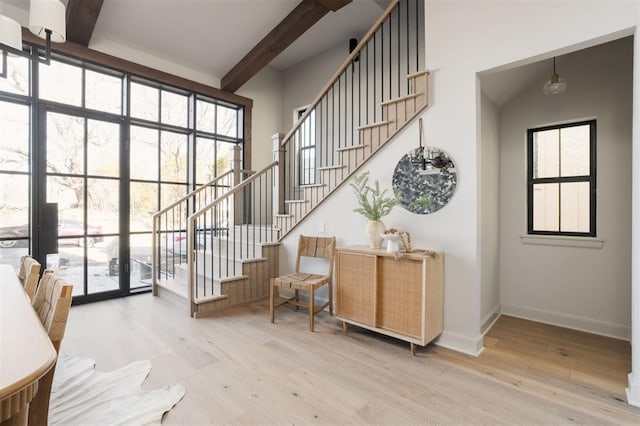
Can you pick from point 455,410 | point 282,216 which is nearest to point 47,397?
point 455,410

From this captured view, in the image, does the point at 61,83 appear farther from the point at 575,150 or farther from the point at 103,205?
the point at 575,150

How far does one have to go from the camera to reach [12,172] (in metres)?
3.51

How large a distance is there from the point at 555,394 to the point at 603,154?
7.60 ft

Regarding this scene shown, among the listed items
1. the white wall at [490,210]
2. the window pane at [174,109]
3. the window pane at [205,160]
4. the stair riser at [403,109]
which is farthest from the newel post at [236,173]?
the white wall at [490,210]

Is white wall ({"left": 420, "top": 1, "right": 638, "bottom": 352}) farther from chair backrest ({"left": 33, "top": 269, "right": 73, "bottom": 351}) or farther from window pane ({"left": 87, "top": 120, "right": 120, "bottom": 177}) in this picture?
window pane ({"left": 87, "top": 120, "right": 120, "bottom": 177})

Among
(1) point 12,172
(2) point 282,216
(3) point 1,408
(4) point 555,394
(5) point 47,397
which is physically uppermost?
(1) point 12,172

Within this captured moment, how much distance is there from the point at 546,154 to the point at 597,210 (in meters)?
0.74

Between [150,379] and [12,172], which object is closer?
[150,379]

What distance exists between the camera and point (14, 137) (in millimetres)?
3533

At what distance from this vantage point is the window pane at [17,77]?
3.50 metres

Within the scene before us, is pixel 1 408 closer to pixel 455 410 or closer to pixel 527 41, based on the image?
pixel 455 410

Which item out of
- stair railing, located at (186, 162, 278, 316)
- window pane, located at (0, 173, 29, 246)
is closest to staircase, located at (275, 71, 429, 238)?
stair railing, located at (186, 162, 278, 316)

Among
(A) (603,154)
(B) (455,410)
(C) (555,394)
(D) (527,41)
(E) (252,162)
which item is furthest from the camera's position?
(E) (252,162)

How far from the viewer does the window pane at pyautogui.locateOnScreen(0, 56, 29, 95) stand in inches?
138
